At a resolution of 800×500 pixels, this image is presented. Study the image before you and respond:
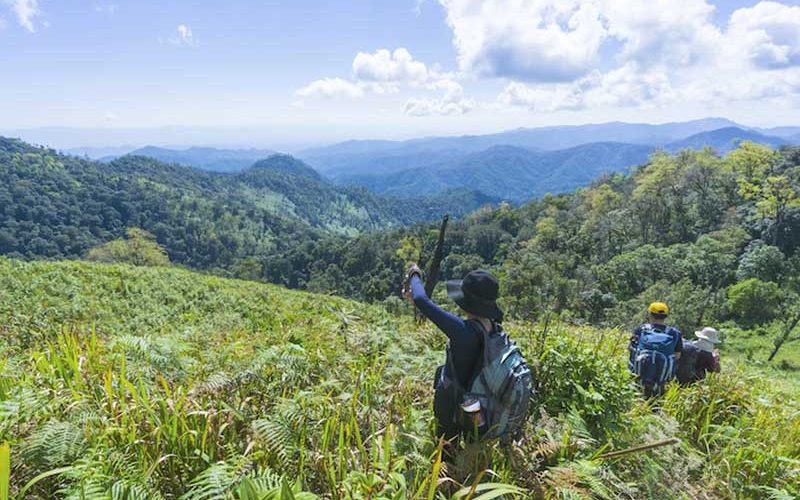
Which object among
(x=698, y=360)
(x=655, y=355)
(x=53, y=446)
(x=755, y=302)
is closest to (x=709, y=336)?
(x=698, y=360)

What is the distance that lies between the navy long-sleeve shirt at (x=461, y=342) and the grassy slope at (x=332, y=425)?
0.56 meters

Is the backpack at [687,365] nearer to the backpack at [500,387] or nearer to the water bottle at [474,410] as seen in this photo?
the backpack at [500,387]

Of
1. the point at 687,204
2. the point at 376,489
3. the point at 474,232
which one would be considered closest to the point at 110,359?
the point at 376,489

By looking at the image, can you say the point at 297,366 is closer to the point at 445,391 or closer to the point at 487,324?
the point at 445,391

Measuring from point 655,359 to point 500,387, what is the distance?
→ 3290mm

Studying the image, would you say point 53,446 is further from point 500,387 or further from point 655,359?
point 655,359

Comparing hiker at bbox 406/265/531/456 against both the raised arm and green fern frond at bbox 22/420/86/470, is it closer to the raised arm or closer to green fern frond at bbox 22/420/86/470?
the raised arm

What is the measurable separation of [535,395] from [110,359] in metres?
3.78

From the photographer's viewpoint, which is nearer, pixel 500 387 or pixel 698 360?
pixel 500 387

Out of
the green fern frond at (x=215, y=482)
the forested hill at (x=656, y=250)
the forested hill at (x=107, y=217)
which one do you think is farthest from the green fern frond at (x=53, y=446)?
the forested hill at (x=107, y=217)

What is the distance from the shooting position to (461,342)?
3049 mm

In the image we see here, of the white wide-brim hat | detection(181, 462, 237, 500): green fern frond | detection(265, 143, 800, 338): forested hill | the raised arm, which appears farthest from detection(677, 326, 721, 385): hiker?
detection(265, 143, 800, 338): forested hill

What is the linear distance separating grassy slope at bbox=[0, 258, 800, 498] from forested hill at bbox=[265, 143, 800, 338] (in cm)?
2001

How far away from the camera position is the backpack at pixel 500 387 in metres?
2.97
